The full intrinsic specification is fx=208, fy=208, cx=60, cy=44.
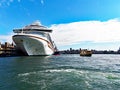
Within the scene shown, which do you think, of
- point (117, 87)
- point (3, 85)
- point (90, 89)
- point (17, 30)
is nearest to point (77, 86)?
point (90, 89)

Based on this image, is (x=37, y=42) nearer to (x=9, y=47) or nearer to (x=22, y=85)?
(x=9, y=47)

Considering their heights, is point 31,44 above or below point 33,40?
below

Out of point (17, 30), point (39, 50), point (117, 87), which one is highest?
point (17, 30)

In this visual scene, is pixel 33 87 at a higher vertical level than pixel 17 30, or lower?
lower

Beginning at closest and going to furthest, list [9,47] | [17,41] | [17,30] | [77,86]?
[77,86]
[17,41]
[17,30]
[9,47]

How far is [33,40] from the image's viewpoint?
7706 centimetres

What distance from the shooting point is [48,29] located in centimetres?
9188

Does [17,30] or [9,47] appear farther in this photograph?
[9,47]

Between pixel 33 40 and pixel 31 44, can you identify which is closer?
pixel 33 40

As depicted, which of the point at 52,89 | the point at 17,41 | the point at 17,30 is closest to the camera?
the point at 52,89

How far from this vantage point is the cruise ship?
A: 250 feet

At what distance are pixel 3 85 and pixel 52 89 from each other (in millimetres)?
4391

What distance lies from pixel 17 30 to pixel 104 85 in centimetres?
7446

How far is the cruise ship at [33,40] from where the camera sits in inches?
2995
